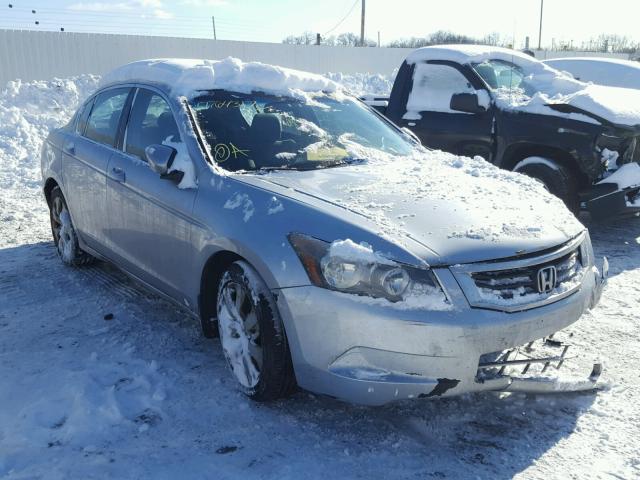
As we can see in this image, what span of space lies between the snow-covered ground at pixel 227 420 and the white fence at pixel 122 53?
12877 mm

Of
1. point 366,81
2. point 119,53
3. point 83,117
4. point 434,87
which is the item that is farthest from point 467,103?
point 366,81

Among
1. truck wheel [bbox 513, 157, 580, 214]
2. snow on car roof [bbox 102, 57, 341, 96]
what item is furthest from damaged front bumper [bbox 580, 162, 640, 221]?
snow on car roof [bbox 102, 57, 341, 96]

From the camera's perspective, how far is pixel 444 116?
23.8 feet

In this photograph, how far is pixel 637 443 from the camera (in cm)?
297

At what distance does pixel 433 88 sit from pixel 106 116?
13.2ft

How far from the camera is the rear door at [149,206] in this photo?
3764 mm

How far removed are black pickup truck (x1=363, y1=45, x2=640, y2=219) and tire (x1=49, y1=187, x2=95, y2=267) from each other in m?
3.91

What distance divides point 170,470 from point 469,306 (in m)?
1.49

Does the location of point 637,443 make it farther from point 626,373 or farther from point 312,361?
point 312,361

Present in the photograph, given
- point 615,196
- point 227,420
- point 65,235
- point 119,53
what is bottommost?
point 227,420

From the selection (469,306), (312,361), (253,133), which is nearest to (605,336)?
(469,306)

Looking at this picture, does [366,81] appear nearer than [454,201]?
No

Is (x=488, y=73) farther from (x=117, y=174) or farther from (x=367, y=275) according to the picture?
(x=367, y=275)

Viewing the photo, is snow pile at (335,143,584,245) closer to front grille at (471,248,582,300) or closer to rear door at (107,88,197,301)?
front grille at (471,248,582,300)
